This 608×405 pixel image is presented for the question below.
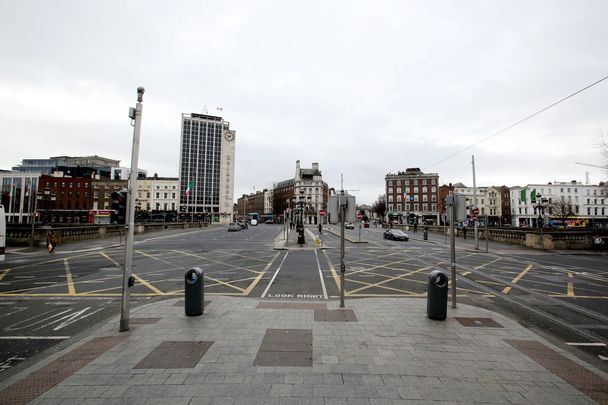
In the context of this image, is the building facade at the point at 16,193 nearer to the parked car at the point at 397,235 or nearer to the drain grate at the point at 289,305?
the parked car at the point at 397,235

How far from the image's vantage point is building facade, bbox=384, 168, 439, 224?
92.6 m

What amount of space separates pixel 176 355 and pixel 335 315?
12.4 feet

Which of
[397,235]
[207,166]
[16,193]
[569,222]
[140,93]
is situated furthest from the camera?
[207,166]

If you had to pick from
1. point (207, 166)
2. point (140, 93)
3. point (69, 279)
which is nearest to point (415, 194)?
point (207, 166)

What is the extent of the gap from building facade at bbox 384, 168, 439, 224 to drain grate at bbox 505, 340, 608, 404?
88545 mm

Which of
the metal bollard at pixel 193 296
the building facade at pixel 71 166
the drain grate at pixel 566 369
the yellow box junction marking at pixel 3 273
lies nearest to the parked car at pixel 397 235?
the drain grate at pixel 566 369

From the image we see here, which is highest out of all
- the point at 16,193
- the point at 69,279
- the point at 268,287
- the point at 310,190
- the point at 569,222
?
the point at 310,190

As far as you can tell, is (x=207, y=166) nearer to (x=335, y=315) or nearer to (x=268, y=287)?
(x=268, y=287)

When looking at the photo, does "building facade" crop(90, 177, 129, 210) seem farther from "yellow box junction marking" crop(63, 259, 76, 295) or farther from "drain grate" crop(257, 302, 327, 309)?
"drain grate" crop(257, 302, 327, 309)

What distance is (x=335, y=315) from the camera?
722cm

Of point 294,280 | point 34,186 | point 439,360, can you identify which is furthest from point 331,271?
point 34,186

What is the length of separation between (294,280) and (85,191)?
95172 millimetres

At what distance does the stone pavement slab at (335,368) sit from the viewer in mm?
3904

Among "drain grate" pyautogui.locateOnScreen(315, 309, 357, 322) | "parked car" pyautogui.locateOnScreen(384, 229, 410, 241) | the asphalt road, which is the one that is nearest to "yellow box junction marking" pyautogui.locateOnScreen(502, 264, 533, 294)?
the asphalt road
